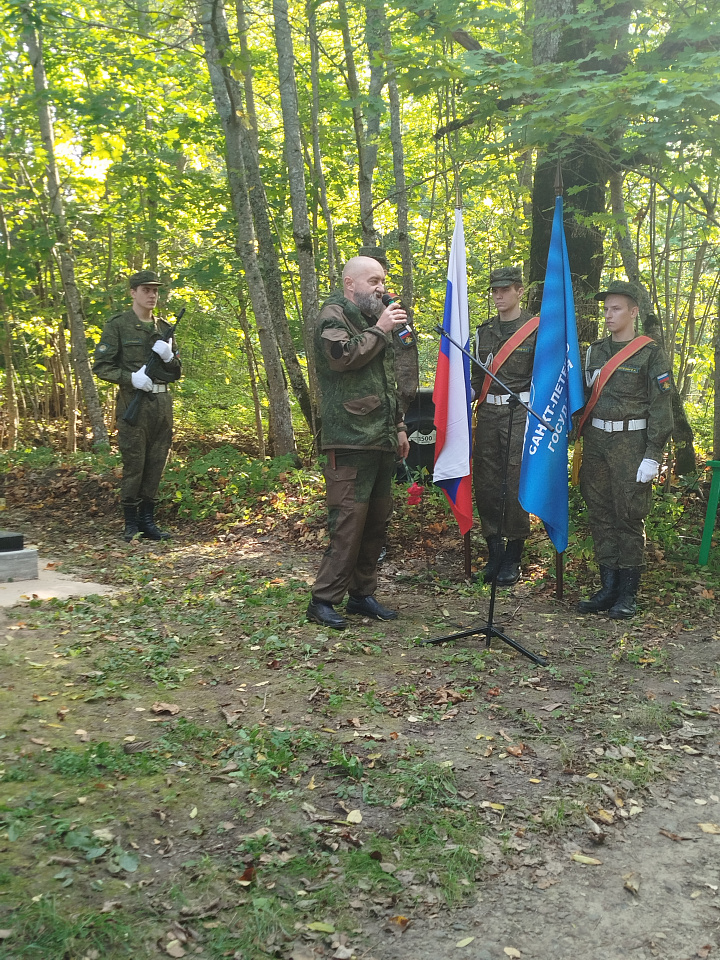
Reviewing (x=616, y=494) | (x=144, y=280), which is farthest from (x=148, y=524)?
(x=616, y=494)

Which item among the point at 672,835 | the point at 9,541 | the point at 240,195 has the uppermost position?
the point at 240,195

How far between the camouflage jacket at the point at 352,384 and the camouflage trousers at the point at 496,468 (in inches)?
51.8

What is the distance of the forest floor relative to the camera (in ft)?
8.29

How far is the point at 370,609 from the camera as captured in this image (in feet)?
18.2

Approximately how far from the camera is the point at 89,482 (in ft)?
32.0

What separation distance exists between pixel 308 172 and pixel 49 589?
292 inches

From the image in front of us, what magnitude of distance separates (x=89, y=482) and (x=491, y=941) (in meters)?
8.29

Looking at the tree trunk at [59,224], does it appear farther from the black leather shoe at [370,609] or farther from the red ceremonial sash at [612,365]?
the red ceremonial sash at [612,365]

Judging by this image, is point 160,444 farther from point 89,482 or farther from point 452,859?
point 452,859

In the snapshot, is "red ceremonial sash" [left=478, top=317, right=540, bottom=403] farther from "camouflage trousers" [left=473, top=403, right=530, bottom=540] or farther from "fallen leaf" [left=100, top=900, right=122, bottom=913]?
"fallen leaf" [left=100, top=900, right=122, bottom=913]

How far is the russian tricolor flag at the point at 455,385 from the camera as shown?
5.25 metres

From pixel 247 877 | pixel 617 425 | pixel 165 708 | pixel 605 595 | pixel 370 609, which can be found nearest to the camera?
pixel 247 877

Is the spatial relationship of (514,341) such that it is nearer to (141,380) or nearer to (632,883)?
(141,380)

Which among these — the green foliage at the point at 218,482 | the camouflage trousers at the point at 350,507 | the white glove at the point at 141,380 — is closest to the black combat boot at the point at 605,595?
the camouflage trousers at the point at 350,507
